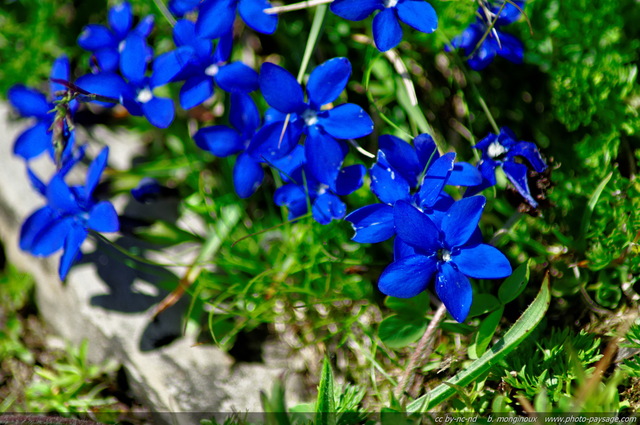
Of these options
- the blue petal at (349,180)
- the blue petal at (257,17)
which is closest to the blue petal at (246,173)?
the blue petal at (349,180)

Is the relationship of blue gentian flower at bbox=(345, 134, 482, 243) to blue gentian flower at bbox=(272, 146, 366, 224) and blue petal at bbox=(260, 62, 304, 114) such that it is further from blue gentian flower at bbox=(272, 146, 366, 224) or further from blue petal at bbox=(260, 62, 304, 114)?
blue petal at bbox=(260, 62, 304, 114)

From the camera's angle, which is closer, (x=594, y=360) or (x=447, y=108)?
(x=594, y=360)

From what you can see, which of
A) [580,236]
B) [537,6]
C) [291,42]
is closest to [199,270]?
[291,42]

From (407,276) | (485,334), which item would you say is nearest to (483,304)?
(485,334)

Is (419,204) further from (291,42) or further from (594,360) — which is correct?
(291,42)

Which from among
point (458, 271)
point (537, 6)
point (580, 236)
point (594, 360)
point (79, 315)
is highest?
point (537, 6)

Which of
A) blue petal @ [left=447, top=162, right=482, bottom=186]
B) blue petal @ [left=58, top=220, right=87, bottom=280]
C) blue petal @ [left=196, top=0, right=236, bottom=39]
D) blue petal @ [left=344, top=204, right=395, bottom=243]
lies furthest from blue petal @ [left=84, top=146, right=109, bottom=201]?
blue petal @ [left=447, top=162, right=482, bottom=186]

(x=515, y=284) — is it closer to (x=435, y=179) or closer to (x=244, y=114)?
(x=435, y=179)

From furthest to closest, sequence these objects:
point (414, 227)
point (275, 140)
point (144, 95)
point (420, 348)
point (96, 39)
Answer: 1. point (96, 39)
2. point (144, 95)
3. point (275, 140)
4. point (420, 348)
5. point (414, 227)
